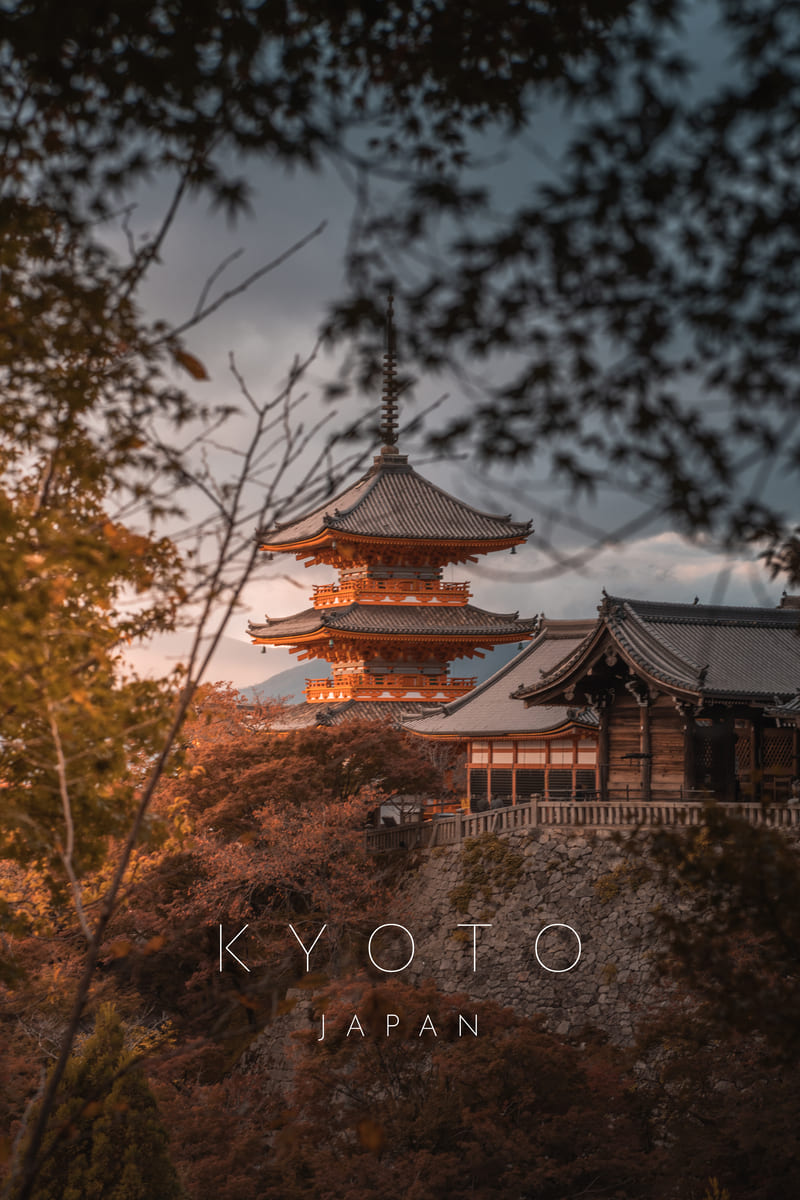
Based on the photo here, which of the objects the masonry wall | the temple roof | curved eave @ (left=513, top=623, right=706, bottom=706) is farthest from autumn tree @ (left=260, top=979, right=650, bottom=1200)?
the temple roof

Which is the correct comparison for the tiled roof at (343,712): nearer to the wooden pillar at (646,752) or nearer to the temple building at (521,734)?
the temple building at (521,734)

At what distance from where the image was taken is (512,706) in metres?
24.5

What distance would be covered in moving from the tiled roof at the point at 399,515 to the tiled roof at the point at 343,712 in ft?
13.7

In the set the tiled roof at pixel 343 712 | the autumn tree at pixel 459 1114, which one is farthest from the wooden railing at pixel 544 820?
the tiled roof at pixel 343 712

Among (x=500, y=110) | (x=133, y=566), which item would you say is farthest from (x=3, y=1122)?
(x=500, y=110)

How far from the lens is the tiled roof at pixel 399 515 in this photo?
2909cm

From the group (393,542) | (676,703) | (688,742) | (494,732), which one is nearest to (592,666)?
(676,703)

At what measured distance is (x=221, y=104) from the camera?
507cm

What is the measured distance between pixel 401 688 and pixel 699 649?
1018 cm

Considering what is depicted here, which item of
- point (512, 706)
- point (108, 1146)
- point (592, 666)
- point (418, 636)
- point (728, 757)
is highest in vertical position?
point (418, 636)

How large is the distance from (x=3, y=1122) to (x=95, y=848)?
11.5m

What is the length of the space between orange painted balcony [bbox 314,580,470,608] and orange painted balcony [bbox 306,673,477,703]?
1.93 meters

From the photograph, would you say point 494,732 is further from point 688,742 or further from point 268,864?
point 268,864

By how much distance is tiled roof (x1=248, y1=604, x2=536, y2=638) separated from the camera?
28.6 m
